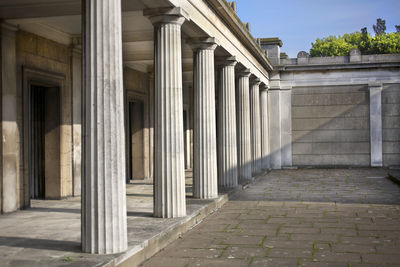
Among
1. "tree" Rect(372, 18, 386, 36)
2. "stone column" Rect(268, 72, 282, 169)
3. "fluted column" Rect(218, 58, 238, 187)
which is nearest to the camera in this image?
"fluted column" Rect(218, 58, 238, 187)

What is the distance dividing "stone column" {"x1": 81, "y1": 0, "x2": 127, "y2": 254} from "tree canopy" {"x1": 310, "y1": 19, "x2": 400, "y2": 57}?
134 ft

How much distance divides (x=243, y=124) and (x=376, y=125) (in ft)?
29.2

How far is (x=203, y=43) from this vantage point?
34.9 ft

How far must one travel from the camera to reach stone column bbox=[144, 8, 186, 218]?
8289 millimetres

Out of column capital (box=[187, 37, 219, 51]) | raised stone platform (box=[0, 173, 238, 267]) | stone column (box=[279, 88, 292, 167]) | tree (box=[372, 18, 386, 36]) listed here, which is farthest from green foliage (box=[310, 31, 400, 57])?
raised stone platform (box=[0, 173, 238, 267])

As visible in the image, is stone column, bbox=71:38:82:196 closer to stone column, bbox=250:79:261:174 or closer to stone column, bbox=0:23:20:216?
stone column, bbox=0:23:20:216

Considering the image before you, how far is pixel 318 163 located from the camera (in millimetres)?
21875

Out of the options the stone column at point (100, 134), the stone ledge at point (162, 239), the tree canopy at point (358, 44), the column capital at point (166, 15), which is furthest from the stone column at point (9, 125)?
the tree canopy at point (358, 44)

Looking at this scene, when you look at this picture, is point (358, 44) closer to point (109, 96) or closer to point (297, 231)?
point (297, 231)

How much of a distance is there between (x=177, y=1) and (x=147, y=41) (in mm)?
4346

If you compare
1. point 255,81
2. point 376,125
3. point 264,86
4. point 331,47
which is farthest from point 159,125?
point 331,47

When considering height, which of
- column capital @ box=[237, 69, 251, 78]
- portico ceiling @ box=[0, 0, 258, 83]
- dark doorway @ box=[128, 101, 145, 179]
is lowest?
dark doorway @ box=[128, 101, 145, 179]

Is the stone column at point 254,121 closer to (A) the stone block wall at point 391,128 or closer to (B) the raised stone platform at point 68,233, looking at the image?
(A) the stone block wall at point 391,128

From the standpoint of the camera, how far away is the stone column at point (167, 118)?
27.2 ft
